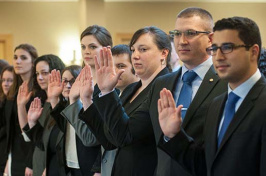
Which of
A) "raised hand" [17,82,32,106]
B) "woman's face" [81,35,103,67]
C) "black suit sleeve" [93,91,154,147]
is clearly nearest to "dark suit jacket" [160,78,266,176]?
"black suit sleeve" [93,91,154,147]

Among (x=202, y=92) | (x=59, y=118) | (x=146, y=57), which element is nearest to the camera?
(x=202, y=92)

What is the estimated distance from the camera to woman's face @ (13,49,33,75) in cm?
544

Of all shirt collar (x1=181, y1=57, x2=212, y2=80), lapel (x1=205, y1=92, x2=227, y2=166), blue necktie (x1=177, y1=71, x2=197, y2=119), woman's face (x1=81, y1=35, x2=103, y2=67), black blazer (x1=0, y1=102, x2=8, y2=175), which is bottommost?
black blazer (x1=0, y1=102, x2=8, y2=175)

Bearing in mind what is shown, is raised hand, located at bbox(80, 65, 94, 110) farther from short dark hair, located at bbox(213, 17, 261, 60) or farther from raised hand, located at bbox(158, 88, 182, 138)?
short dark hair, located at bbox(213, 17, 261, 60)

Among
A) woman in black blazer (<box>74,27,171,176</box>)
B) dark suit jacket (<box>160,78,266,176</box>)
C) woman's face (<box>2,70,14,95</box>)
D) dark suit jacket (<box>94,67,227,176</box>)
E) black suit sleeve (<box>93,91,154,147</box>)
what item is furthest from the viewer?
woman's face (<box>2,70,14,95</box>)

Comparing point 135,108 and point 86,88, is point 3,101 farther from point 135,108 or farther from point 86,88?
point 135,108

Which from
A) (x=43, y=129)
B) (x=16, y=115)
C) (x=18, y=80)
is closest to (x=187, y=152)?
(x=43, y=129)

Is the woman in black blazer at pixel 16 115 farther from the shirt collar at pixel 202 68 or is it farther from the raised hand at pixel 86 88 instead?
the shirt collar at pixel 202 68

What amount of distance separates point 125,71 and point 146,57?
483 millimetres

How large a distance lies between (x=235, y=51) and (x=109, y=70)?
937mm

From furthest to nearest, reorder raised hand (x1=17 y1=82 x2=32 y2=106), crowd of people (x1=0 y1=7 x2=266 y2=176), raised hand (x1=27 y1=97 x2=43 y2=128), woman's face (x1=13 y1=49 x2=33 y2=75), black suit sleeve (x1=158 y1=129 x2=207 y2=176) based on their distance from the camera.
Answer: woman's face (x1=13 y1=49 x2=33 y2=75)
raised hand (x1=17 y1=82 x2=32 y2=106)
raised hand (x1=27 y1=97 x2=43 y2=128)
black suit sleeve (x1=158 y1=129 x2=207 y2=176)
crowd of people (x1=0 y1=7 x2=266 y2=176)

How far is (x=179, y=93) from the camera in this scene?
276 cm

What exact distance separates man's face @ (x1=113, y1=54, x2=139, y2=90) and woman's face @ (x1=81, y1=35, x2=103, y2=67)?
275 mm

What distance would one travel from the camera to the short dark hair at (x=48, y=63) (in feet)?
16.3
